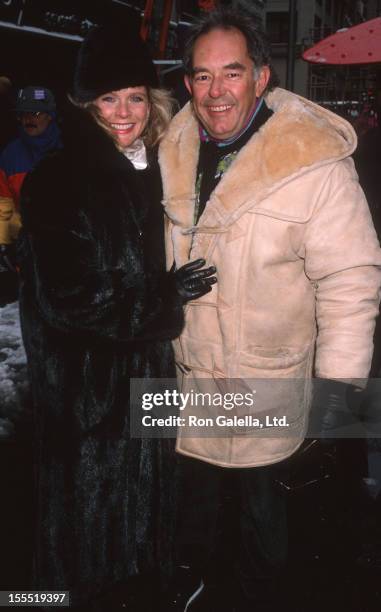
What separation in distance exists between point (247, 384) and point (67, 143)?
1160 millimetres

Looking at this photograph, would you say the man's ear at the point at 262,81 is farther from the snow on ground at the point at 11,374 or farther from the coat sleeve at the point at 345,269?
the snow on ground at the point at 11,374

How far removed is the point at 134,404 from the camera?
2.30 meters

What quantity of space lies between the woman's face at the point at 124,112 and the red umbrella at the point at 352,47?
2690mm

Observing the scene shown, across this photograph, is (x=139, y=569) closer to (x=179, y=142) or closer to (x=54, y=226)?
(x=54, y=226)

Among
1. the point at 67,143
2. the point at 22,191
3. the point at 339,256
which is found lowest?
the point at 339,256

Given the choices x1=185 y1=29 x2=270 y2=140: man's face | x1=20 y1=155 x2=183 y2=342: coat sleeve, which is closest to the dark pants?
x1=20 y1=155 x2=183 y2=342: coat sleeve

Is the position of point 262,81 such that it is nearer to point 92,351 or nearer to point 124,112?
point 124,112

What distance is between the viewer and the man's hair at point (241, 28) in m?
2.26

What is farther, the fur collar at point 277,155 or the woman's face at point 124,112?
the woman's face at point 124,112

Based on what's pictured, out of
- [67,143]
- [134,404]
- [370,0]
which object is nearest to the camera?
[67,143]

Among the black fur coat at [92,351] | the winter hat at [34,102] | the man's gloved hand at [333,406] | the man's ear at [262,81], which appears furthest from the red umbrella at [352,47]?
the man's gloved hand at [333,406]

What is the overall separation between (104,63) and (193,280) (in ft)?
3.37

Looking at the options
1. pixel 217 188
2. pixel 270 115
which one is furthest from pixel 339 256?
pixel 270 115

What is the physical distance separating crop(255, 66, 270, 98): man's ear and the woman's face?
555mm
